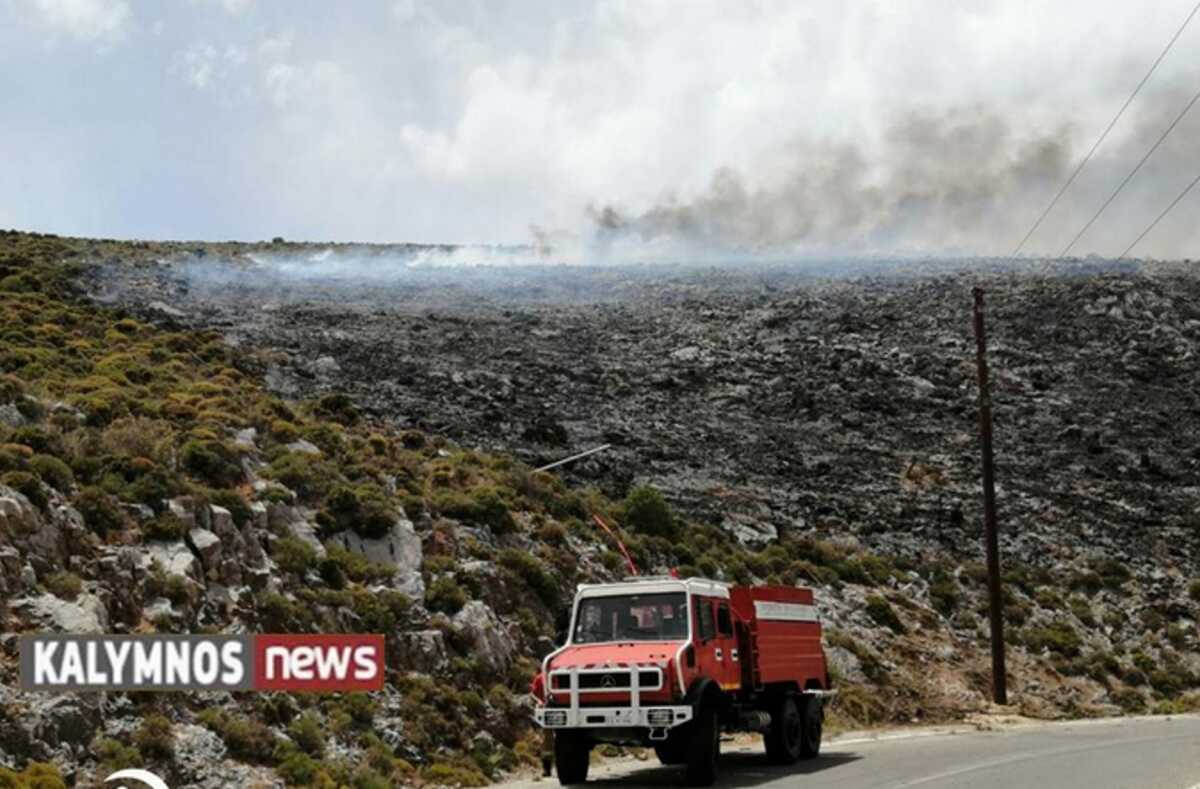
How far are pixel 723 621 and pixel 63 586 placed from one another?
1029 centimetres

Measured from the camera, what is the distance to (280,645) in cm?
2045

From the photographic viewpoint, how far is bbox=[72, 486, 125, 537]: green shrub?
68.1 feet

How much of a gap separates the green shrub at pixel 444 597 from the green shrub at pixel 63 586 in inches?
314

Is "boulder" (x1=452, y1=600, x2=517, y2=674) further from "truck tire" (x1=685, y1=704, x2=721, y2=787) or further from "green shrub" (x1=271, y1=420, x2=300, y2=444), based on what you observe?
"truck tire" (x1=685, y1=704, x2=721, y2=787)

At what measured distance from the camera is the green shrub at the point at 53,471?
20750 millimetres

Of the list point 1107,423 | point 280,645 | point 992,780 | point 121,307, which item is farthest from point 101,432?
point 1107,423

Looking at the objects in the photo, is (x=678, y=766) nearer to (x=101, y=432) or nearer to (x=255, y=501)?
(x=255, y=501)

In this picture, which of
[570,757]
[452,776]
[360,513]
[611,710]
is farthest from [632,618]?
[360,513]

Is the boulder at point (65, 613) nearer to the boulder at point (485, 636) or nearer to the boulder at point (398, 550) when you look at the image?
the boulder at point (398, 550)

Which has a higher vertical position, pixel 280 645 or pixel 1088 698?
pixel 280 645

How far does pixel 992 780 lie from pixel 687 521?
22.4 m

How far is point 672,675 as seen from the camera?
16.7m

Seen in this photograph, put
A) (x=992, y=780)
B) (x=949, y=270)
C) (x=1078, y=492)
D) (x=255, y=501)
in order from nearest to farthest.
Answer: (x=992, y=780) < (x=255, y=501) < (x=1078, y=492) < (x=949, y=270)

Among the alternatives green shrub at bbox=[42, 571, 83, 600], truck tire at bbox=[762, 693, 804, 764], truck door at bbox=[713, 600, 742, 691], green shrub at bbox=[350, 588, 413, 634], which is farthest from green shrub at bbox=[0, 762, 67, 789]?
truck tire at bbox=[762, 693, 804, 764]
